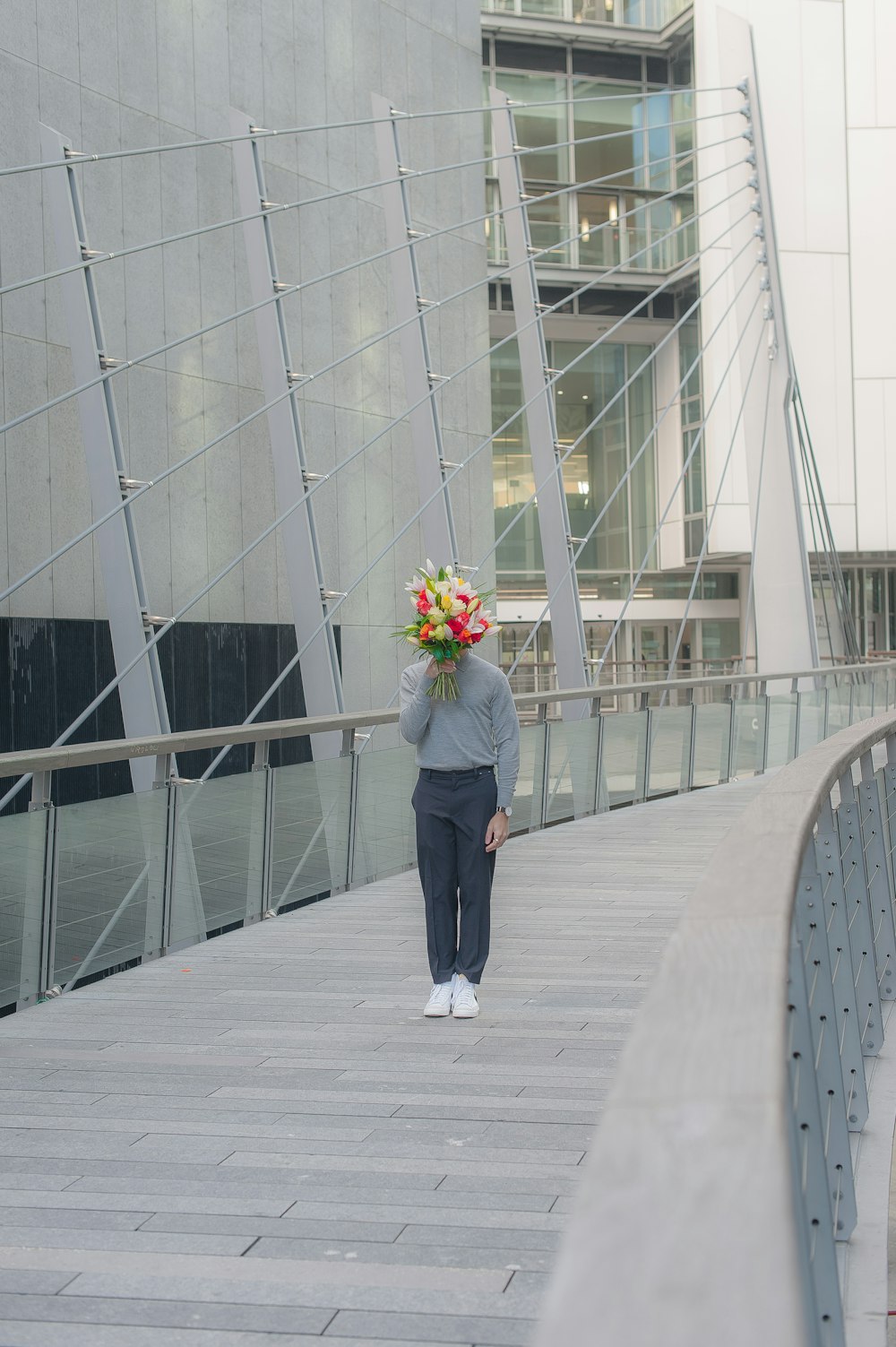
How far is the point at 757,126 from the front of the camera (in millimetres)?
18656

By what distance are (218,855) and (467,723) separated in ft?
7.60

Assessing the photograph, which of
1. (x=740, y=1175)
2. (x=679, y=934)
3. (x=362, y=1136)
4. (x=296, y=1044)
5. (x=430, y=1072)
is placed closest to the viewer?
(x=740, y=1175)

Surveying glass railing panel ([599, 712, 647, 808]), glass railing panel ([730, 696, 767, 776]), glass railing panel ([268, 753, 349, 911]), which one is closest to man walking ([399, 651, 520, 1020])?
glass railing panel ([268, 753, 349, 911])

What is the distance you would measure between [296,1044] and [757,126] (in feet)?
51.5

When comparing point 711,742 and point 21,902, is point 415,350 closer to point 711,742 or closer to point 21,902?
point 711,742

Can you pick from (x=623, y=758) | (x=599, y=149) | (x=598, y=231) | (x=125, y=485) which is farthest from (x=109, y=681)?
(x=599, y=149)

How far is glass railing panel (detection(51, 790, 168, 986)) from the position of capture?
22.3 ft

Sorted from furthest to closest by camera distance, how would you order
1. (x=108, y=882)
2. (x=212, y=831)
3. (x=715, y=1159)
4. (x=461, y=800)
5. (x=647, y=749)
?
(x=647, y=749), (x=212, y=831), (x=108, y=882), (x=461, y=800), (x=715, y=1159)

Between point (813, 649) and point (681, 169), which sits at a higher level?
point (681, 169)

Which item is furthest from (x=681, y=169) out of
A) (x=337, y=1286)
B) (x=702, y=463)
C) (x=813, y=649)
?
(x=337, y=1286)

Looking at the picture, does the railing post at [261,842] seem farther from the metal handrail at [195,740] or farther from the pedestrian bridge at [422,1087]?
the metal handrail at [195,740]

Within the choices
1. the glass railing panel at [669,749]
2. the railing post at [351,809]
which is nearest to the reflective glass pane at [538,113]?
the glass railing panel at [669,749]

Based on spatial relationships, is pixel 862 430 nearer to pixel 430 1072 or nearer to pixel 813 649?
pixel 813 649

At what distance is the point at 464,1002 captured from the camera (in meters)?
6.12
